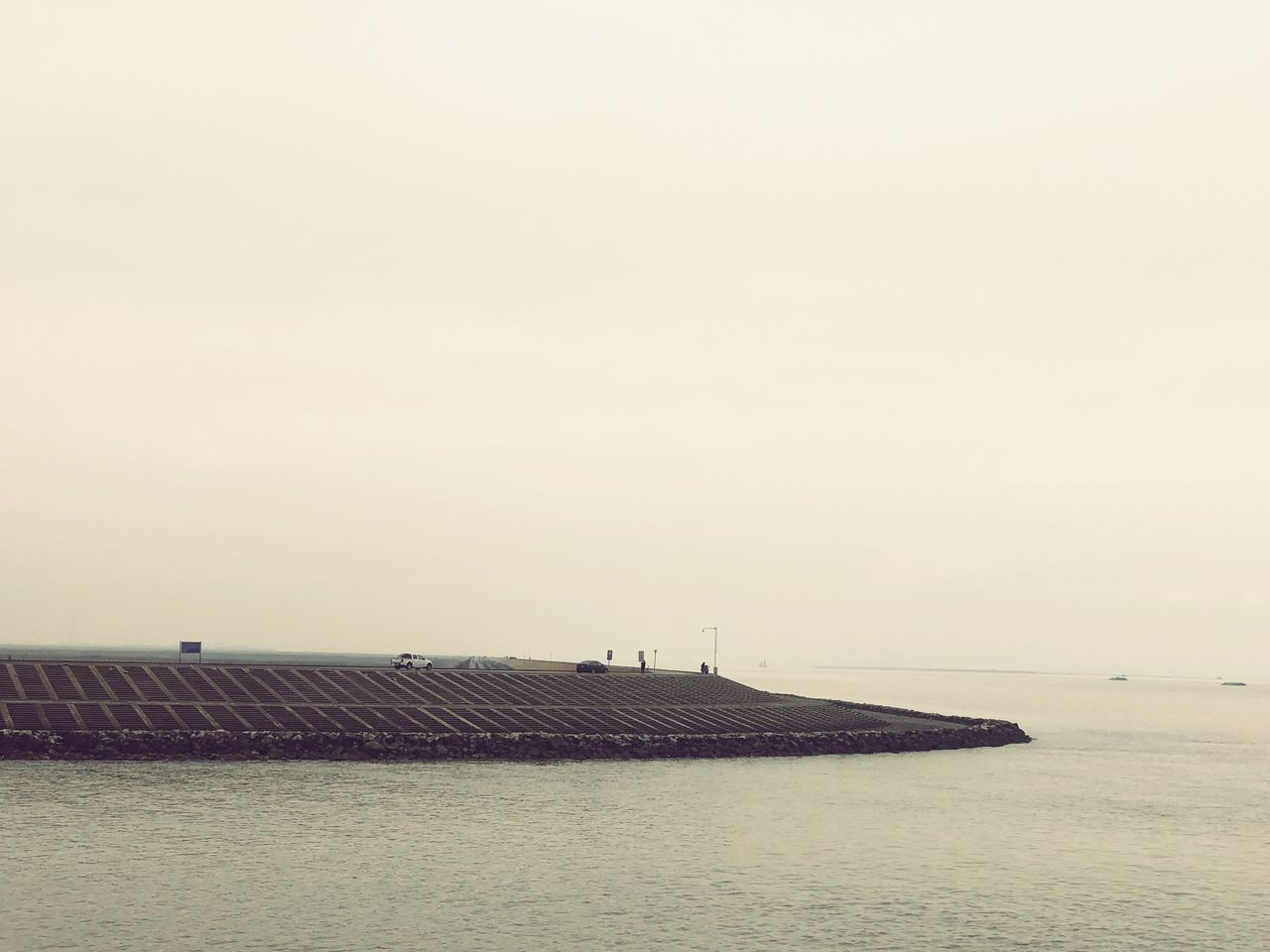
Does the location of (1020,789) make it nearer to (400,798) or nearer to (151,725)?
(400,798)

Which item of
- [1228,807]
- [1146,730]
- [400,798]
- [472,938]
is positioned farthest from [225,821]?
[1146,730]

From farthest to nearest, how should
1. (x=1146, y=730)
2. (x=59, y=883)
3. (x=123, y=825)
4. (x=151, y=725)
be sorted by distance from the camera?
(x=1146, y=730) → (x=151, y=725) → (x=123, y=825) → (x=59, y=883)

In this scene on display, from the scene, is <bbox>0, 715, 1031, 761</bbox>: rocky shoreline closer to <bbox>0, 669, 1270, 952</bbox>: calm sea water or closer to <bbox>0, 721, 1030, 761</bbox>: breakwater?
<bbox>0, 721, 1030, 761</bbox>: breakwater

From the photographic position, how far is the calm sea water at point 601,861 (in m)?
38.9

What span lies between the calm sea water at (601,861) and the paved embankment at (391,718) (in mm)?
4657

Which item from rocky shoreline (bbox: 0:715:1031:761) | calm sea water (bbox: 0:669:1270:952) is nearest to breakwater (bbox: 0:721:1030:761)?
rocky shoreline (bbox: 0:715:1031:761)

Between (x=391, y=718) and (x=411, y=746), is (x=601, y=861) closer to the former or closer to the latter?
(x=411, y=746)

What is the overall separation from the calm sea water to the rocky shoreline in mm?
3643

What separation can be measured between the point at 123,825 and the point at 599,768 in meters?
34.1

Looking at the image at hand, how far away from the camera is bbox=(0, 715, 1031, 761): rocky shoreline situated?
237 feet

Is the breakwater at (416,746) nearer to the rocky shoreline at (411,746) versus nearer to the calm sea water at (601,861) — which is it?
the rocky shoreline at (411,746)

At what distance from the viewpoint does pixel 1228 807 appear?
8012 centimetres

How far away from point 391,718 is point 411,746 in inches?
293

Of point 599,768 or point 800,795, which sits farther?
point 599,768
